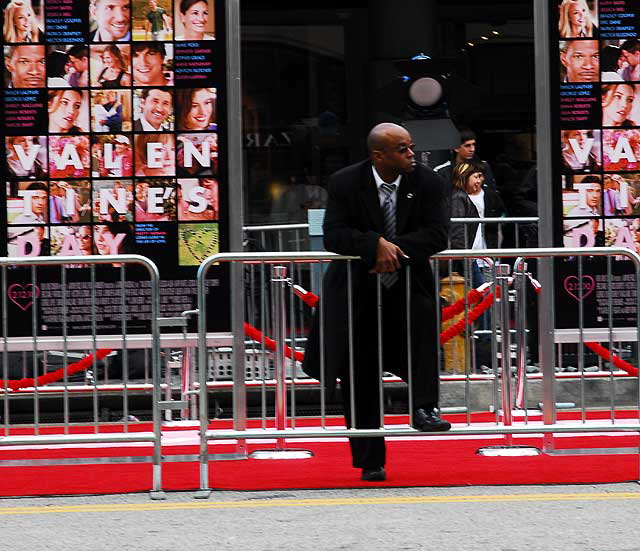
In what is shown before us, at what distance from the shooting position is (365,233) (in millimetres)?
7910

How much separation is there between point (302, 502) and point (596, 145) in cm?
314

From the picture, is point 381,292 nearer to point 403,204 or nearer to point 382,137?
point 403,204

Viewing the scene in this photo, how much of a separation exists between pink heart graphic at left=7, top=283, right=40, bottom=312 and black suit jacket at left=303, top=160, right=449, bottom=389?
2.00 meters

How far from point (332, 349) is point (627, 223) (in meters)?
2.48

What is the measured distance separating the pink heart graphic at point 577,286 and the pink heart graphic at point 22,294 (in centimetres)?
310

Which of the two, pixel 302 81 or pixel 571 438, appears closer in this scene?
pixel 571 438

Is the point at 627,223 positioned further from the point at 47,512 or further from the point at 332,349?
the point at 47,512

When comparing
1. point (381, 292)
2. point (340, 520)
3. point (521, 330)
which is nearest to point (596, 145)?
point (521, 330)

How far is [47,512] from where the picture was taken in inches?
294

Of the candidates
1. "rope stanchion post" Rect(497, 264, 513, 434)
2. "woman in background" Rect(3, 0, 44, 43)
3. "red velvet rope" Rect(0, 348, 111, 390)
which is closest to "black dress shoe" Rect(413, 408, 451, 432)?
"rope stanchion post" Rect(497, 264, 513, 434)

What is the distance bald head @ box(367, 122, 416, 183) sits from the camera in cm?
796

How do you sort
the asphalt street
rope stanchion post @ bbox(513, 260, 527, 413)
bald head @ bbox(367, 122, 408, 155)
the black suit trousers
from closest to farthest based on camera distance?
the asphalt street < bald head @ bbox(367, 122, 408, 155) < the black suit trousers < rope stanchion post @ bbox(513, 260, 527, 413)

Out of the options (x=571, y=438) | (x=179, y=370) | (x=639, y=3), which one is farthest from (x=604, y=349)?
(x=179, y=370)

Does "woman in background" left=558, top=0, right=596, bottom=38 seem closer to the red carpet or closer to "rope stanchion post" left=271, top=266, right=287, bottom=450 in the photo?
"rope stanchion post" left=271, top=266, right=287, bottom=450
